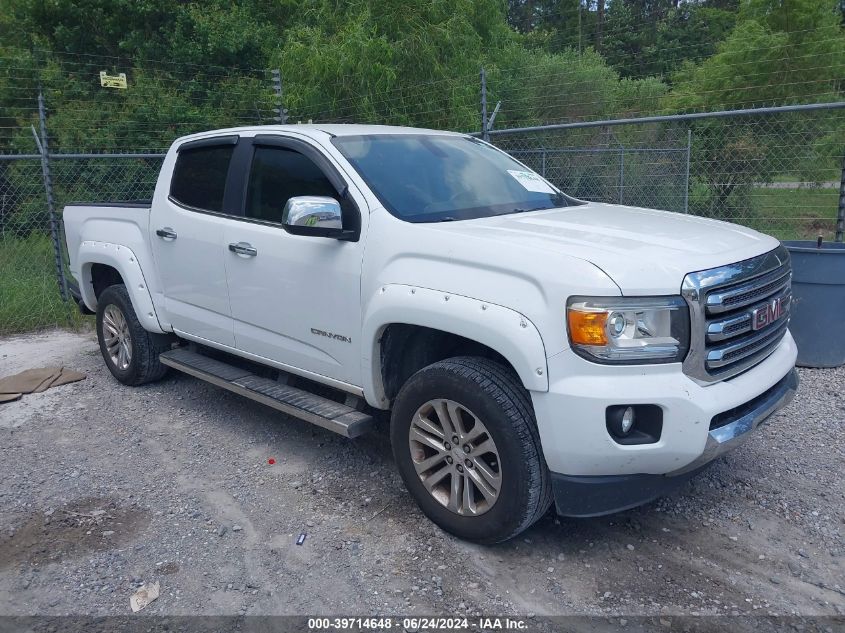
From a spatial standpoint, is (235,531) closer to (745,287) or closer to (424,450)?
(424,450)

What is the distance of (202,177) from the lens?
5.19m

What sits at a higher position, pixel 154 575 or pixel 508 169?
pixel 508 169

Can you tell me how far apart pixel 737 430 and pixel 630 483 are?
1.70ft

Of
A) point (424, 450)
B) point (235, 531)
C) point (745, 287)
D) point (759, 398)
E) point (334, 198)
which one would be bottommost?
point (235, 531)

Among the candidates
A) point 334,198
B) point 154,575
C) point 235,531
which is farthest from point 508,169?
point 154,575

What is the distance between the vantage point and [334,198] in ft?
13.7

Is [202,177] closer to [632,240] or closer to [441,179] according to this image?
[441,179]

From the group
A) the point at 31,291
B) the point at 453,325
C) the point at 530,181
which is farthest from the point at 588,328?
the point at 31,291

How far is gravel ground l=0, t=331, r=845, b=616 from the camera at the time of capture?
3.26 meters

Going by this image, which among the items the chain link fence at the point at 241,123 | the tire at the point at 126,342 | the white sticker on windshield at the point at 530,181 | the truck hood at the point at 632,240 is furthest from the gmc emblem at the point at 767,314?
the chain link fence at the point at 241,123

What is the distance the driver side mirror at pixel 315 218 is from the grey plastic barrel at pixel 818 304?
3639 millimetres

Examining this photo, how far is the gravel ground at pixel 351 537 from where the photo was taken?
10.7ft

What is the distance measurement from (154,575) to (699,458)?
8.03 ft

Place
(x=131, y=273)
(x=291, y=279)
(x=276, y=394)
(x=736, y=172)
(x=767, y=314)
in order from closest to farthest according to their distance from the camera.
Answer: (x=767, y=314) < (x=291, y=279) < (x=276, y=394) < (x=131, y=273) < (x=736, y=172)
